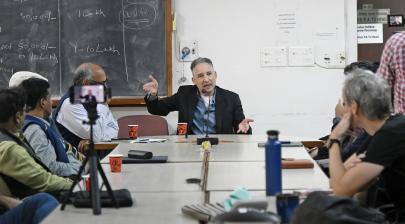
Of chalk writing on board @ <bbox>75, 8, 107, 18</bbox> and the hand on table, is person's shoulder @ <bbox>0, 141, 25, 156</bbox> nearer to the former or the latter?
the hand on table

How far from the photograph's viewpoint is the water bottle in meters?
2.10

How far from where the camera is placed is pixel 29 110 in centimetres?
352

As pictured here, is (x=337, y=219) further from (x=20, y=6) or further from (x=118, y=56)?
(x=20, y=6)

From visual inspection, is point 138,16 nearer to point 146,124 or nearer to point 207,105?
point 146,124

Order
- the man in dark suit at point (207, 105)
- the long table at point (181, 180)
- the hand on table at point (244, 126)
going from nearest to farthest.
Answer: the long table at point (181, 180)
the hand on table at point (244, 126)
the man in dark suit at point (207, 105)

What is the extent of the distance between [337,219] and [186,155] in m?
2.04

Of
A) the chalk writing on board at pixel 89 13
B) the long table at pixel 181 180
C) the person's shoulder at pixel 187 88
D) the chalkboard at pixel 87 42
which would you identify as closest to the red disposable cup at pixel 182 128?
the person's shoulder at pixel 187 88

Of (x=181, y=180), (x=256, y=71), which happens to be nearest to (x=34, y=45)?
(x=256, y=71)

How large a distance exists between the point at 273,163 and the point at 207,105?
3077 millimetres

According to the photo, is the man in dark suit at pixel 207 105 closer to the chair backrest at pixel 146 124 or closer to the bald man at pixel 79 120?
the chair backrest at pixel 146 124

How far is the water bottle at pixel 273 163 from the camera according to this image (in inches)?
82.6

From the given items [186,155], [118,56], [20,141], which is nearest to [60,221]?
[20,141]

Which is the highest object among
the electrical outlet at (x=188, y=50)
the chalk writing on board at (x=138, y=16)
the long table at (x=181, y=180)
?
the chalk writing on board at (x=138, y=16)

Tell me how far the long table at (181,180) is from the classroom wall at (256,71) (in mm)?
1899
